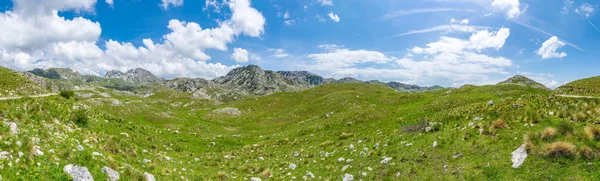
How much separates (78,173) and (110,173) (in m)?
1.61

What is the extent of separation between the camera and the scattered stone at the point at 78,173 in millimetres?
11352

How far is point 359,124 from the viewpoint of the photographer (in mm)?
43812

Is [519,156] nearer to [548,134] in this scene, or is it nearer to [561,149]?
[561,149]

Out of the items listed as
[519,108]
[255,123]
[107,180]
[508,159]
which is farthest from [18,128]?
[255,123]

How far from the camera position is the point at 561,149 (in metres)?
14.9

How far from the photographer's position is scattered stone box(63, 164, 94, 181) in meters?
11.4

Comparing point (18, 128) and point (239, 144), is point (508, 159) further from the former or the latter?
point (239, 144)

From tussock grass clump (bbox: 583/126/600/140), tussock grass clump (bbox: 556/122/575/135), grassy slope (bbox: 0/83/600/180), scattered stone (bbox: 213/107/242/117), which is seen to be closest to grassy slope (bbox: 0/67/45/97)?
grassy slope (bbox: 0/83/600/180)

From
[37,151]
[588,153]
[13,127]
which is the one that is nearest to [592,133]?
[588,153]

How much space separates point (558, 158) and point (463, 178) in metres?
4.66

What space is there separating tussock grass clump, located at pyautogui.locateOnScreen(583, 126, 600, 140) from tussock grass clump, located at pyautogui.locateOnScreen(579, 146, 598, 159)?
1467 mm

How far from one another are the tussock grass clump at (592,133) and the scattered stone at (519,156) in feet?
9.80

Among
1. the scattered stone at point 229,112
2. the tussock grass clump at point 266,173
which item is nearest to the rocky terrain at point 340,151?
the tussock grass clump at point 266,173

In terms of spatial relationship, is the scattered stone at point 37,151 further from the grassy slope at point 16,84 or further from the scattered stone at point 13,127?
the grassy slope at point 16,84
